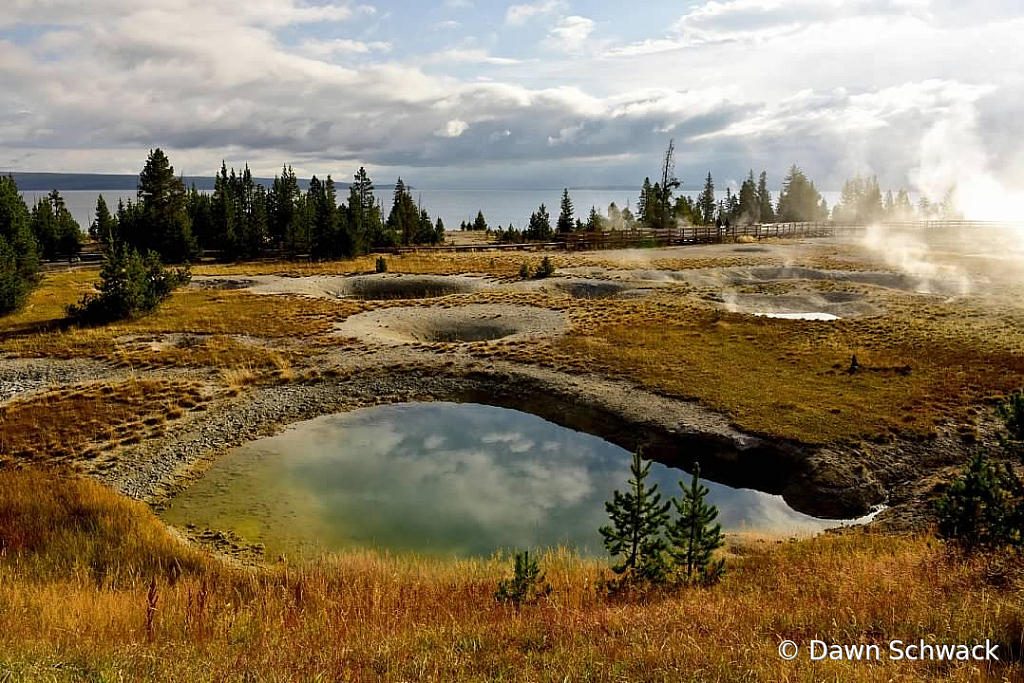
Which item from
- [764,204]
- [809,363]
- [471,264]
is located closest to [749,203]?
[764,204]

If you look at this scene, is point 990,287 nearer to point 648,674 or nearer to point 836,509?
point 836,509

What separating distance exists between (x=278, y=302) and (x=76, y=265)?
3979cm

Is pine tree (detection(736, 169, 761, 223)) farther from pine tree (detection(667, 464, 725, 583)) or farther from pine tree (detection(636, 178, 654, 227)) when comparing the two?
pine tree (detection(667, 464, 725, 583))

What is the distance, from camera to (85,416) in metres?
21.4

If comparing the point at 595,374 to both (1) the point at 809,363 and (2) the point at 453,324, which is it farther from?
(2) the point at 453,324

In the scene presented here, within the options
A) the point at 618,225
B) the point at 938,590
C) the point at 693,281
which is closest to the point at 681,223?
the point at 618,225

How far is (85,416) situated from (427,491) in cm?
1340

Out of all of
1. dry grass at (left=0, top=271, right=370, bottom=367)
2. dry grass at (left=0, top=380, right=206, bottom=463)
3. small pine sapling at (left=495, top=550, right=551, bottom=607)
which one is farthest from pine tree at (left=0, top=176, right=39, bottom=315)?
small pine sapling at (left=495, top=550, right=551, bottom=607)

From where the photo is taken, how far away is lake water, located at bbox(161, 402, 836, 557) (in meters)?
15.0

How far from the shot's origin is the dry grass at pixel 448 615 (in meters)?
5.55

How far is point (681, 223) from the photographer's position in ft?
356

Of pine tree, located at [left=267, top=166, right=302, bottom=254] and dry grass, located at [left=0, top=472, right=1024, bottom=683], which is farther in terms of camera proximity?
pine tree, located at [left=267, top=166, right=302, bottom=254]

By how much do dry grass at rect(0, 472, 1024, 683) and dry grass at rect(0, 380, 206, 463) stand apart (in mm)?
6468

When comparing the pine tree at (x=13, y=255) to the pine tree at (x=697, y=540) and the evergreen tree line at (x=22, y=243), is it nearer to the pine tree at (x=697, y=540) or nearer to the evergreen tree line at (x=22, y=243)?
the evergreen tree line at (x=22, y=243)
